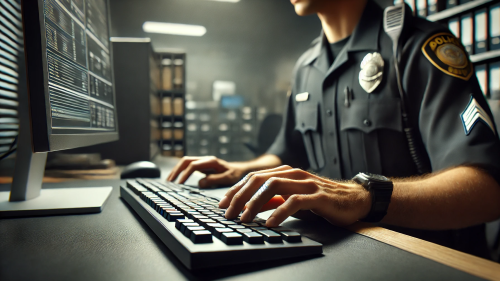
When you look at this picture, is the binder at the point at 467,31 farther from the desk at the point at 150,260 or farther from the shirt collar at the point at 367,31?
the desk at the point at 150,260

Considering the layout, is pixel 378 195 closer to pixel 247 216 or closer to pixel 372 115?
pixel 247 216

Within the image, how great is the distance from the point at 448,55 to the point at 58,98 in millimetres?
877

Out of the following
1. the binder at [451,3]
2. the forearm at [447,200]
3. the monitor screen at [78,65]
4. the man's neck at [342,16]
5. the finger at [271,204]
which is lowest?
the forearm at [447,200]

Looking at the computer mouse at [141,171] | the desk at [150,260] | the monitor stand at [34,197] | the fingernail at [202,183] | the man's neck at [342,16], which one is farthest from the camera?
the man's neck at [342,16]

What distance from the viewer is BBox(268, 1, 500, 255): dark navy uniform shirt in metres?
0.72

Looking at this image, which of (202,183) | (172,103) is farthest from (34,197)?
(172,103)

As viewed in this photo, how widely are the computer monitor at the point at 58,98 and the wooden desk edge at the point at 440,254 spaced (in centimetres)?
43

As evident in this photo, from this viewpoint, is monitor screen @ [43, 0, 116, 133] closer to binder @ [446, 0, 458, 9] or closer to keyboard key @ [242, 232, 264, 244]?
keyboard key @ [242, 232, 264, 244]

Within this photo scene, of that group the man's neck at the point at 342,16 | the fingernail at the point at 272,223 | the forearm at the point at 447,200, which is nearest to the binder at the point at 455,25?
the man's neck at the point at 342,16

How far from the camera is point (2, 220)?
47 centimetres

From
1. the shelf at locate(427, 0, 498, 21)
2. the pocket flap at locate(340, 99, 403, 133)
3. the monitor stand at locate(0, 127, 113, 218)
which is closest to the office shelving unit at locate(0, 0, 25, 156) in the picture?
the monitor stand at locate(0, 127, 113, 218)

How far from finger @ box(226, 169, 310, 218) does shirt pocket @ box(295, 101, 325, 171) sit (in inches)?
29.3

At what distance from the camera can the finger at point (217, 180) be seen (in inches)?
31.8

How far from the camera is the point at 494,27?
1541mm
